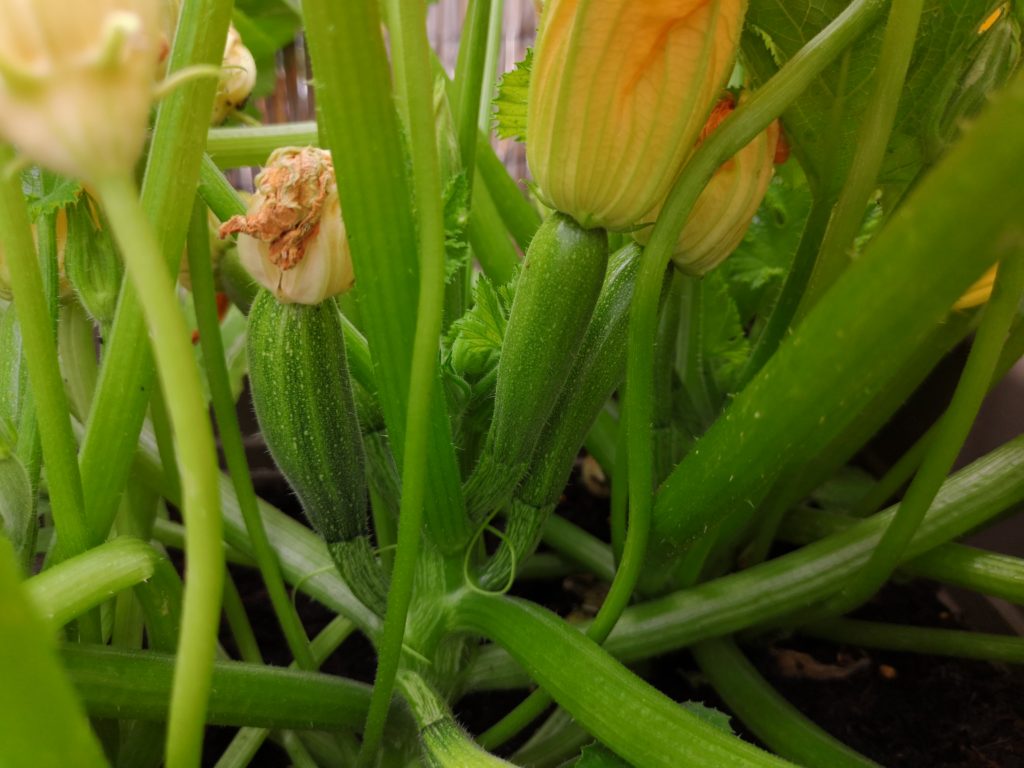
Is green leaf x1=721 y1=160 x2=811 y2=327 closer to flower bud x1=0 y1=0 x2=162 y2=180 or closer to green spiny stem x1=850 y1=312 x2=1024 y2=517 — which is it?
green spiny stem x1=850 y1=312 x2=1024 y2=517

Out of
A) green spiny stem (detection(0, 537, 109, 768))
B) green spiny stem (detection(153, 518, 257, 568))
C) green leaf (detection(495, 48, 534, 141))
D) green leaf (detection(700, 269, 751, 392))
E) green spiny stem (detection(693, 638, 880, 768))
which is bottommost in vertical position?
green spiny stem (detection(153, 518, 257, 568))

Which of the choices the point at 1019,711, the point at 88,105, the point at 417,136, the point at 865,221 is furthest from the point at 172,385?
the point at 1019,711

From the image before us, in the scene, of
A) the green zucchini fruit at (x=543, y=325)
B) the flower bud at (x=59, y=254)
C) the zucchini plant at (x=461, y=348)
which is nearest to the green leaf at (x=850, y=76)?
the zucchini plant at (x=461, y=348)

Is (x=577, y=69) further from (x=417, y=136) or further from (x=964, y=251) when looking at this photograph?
(x=964, y=251)

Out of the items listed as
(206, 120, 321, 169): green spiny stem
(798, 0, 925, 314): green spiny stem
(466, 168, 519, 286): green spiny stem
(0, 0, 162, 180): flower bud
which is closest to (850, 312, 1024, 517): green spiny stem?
(798, 0, 925, 314): green spiny stem

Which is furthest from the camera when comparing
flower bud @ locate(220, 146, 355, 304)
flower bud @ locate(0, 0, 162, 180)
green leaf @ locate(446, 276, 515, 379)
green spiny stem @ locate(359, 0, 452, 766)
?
green leaf @ locate(446, 276, 515, 379)

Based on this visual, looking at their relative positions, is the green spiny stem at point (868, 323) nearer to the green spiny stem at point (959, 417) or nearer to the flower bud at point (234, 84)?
the green spiny stem at point (959, 417)
